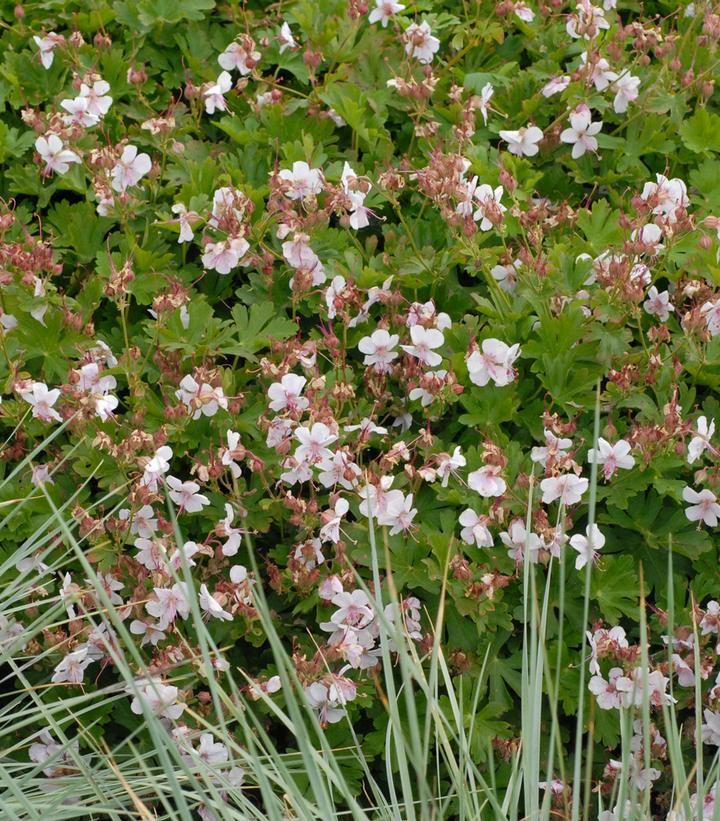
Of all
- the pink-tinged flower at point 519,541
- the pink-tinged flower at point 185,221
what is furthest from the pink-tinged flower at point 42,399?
the pink-tinged flower at point 519,541

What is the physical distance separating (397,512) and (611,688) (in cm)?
59

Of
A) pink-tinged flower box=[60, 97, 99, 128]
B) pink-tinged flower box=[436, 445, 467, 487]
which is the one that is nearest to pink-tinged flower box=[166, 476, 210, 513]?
pink-tinged flower box=[436, 445, 467, 487]

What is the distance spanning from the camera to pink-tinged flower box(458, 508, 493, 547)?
8.00 ft

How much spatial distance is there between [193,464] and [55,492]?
0.34m

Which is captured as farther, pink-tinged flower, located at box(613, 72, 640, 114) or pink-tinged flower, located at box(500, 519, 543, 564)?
pink-tinged flower, located at box(613, 72, 640, 114)

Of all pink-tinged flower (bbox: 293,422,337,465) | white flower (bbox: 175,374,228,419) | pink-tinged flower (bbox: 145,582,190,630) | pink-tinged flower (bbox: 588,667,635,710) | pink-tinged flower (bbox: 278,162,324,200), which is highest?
pink-tinged flower (bbox: 278,162,324,200)

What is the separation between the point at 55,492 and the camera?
264 cm

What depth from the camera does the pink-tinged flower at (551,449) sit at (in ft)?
8.07

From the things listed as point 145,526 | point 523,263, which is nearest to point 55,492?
point 145,526

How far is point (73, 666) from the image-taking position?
243cm

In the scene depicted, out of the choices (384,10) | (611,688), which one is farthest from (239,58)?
(611,688)

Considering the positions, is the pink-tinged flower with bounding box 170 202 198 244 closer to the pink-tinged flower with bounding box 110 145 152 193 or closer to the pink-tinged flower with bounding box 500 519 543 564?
the pink-tinged flower with bounding box 110 145 152 193

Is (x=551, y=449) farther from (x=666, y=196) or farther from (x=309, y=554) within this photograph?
(x=666, y=196)

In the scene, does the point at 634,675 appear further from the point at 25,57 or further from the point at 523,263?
the point at 25,57
